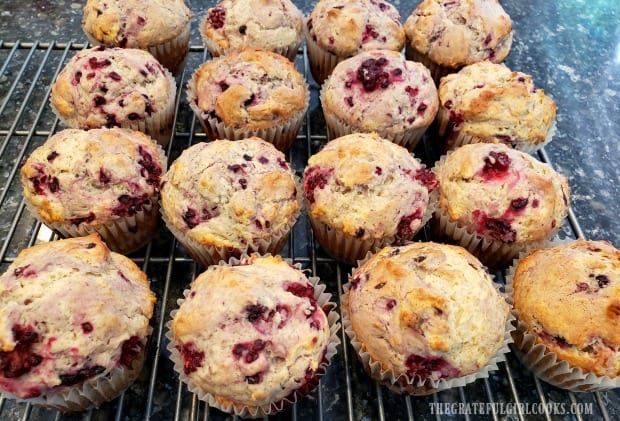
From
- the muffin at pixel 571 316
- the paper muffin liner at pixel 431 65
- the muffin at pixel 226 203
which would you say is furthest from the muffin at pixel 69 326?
the paper muffin liner at pixel 431 65

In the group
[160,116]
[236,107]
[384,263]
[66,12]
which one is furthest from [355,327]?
[66,12]

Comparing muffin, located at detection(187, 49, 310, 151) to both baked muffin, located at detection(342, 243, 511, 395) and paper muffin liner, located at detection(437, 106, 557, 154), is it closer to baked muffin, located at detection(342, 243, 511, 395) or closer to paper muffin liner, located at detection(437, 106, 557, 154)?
paper muffin liner, located at detection(437, 106, 557, 154)

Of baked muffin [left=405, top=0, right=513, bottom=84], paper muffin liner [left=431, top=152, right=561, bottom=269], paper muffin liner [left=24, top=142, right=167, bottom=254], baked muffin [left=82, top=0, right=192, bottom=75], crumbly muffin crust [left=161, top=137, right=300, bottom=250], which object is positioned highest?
baked muffin [left=405, top=0, right=513, bottom=84]

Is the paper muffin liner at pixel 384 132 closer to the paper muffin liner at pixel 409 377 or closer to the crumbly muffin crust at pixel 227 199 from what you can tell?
the crumbly muffin crust at pixel 227 199

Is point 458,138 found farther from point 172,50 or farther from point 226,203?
point 172,50

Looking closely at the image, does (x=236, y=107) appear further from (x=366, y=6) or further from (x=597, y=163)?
(x=597, y=163)

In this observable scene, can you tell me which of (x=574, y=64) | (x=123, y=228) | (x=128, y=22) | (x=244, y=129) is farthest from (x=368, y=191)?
(x=574, y=64)

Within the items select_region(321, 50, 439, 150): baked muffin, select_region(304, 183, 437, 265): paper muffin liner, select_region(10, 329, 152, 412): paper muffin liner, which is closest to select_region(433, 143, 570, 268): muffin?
select_region(304, 183, 437, 265): paper muffin liner
